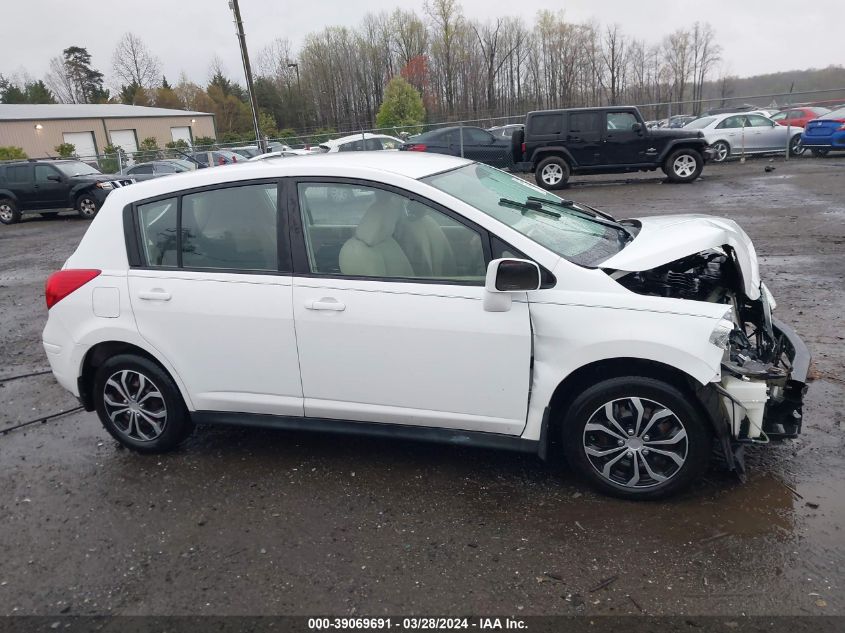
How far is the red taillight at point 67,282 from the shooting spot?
13.6 ft

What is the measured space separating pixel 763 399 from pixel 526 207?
1.69 meters

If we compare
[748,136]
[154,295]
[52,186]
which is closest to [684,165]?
[748,136]

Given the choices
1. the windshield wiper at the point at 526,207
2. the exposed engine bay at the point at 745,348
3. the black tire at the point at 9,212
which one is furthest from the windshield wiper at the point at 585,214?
the black tire at the point at 9,212

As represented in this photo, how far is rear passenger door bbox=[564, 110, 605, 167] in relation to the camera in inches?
668

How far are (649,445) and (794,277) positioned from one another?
526cm

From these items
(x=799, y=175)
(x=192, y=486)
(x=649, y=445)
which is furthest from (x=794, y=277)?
(x=799, y=175)

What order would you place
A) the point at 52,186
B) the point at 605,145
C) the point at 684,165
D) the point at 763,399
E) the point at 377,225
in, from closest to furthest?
1. the point at 763,399
2. the point at 377,225
3. the point at 605,145
4. the point at 684,165
5. the point at 52,186

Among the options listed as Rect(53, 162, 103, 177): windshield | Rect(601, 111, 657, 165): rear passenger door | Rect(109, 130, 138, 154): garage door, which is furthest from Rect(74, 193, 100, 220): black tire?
Rect(109, 130, 138, 154): garage door

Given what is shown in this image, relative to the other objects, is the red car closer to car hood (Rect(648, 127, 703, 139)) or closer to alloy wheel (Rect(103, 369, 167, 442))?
car hood (Rect(648, 127, 703, 139))

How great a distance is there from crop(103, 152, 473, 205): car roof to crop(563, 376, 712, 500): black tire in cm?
157

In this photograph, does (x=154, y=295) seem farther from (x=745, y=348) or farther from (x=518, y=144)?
(x=518, y=144)

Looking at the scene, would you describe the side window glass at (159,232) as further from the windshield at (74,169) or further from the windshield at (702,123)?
the windshield at (702,123)

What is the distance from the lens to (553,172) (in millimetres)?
17578

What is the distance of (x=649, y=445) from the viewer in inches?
130
